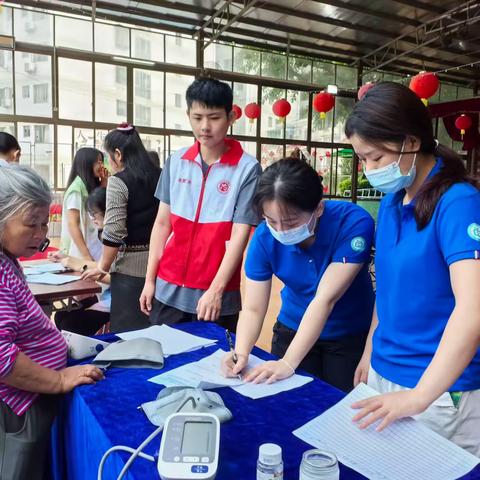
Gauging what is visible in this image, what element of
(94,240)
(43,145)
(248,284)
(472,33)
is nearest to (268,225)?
(248,284)

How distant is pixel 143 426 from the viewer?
855mm

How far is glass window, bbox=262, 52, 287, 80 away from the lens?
31.1 feet

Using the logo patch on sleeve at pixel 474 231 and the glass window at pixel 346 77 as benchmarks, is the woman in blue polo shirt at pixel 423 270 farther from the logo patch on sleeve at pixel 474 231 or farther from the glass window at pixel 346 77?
the glass window at pixel 346 77

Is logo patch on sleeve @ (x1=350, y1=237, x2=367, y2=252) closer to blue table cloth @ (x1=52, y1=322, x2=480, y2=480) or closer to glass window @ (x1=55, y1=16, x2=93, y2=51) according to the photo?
blue table cloth @ (x1=52, y1=322, x2=480, y2=480)

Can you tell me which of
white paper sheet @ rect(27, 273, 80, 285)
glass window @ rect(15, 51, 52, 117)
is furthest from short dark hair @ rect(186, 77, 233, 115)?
glass window @ rect(15, 51, 52, 117)

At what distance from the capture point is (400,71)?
35.5ft

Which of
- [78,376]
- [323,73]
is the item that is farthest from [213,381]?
[323,73]

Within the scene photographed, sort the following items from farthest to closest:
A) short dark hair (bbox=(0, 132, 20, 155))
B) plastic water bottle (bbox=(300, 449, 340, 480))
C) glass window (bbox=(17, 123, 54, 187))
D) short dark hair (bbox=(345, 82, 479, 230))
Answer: glass window (bbox=(17, 123, 54, 187)) → short dark hair (bbox=(0, 132, 20, 155)) → short dark hair (bbox=(345, 82, 479, 230)) → plastic water bottle (bbox=(300, 449, 340, 480))

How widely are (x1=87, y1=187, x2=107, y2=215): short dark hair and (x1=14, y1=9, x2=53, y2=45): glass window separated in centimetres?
653

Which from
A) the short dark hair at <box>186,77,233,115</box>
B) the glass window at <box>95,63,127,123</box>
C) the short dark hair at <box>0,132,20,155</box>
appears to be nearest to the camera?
the short dark hair at <box>186,77,233,115</box>

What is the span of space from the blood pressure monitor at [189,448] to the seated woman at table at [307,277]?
355 millimetres

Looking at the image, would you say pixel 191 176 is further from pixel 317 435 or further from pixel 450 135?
pixel 450 135

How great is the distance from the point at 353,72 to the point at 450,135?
3330mm

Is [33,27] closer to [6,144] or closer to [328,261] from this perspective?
[6,144]
